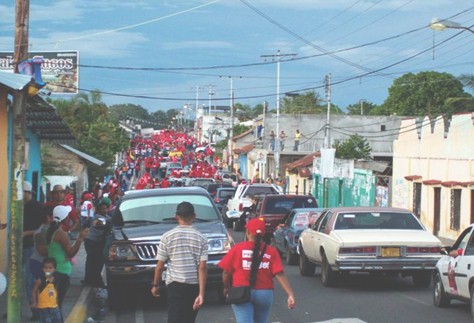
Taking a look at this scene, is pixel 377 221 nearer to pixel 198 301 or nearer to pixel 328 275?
pixel 328 275

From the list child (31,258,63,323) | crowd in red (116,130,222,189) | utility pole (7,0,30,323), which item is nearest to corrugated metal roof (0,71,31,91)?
utility pole (7,0,30,323)

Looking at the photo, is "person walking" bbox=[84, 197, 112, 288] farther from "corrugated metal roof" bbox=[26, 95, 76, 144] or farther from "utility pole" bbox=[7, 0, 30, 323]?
"utility pole" bbox=[7, 0, 30, 323]

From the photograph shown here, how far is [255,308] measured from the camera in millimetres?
9562

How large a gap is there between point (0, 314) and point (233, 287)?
5.56m

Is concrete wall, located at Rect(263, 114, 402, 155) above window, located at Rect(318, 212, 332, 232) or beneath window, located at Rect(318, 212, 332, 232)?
above

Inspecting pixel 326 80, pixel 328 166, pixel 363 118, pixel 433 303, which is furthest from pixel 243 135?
pixel 433 303

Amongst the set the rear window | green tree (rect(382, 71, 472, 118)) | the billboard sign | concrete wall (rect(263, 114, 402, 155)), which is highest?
green tree (rect(382, 71, 472, 118))

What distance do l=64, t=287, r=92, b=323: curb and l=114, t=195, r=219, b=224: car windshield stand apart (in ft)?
5.09

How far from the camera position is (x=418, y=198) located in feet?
144

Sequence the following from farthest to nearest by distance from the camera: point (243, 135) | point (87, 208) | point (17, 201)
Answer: point (243, 135)
point (87, 208)
point (17, 201)

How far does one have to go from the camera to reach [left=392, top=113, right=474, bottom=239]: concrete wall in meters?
37.0

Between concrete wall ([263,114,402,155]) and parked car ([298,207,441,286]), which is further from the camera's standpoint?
concrete wall ([263,114,402,155])

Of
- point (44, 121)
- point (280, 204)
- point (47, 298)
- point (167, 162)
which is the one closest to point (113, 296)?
point (47, 298)

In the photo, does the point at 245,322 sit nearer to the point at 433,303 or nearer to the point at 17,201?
the point at 17,201
